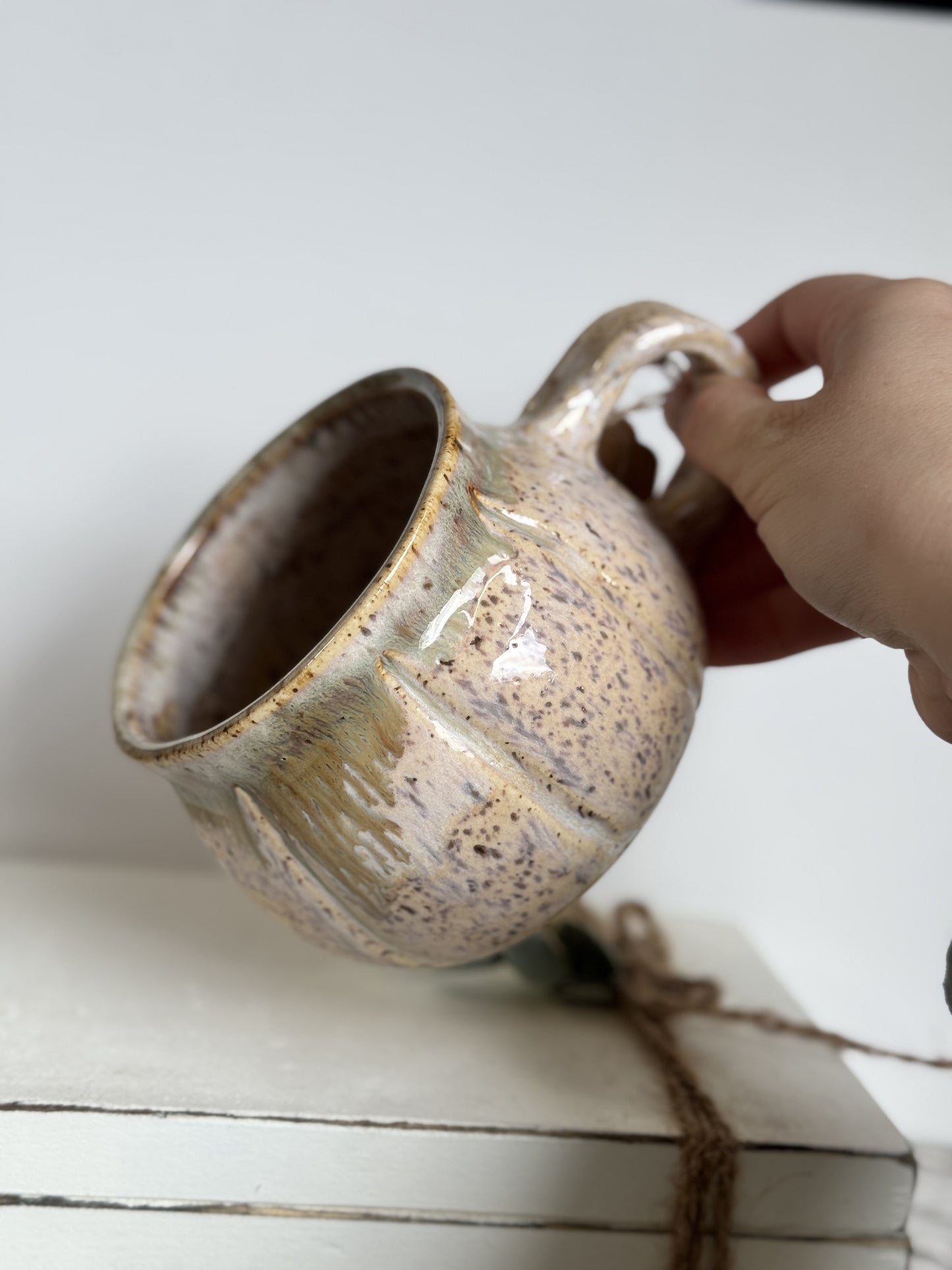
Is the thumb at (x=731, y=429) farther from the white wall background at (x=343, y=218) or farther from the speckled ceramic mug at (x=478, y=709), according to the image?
the white wall background at (x=343, y=218)

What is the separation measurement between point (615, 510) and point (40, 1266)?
1.60 ft

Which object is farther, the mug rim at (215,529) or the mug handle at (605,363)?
the mug handle at (605,363)

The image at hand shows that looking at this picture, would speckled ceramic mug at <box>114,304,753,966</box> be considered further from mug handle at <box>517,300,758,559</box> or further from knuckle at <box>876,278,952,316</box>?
knuckle at <box>876,278,952,316</box>

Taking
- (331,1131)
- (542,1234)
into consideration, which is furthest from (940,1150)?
(331,1131)

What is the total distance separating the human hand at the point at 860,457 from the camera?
0.48 meters

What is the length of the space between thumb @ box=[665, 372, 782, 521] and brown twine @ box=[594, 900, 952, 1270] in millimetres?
331

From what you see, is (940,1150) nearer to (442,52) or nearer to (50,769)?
(50,769)

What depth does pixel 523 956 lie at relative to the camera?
75 cm

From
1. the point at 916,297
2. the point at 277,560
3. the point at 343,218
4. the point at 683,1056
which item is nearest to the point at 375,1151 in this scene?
the point at 683,1056

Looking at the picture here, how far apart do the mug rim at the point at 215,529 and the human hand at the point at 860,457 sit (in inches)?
6.5

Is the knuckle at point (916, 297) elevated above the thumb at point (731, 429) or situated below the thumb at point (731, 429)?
above

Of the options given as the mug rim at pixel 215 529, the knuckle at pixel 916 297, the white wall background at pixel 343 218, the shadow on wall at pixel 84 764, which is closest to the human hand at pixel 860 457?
the knuckle at pixel 916 297

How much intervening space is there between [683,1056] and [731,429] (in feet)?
1.27

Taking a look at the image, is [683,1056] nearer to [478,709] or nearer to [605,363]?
[478,709]
